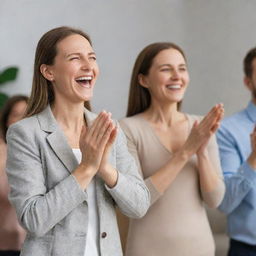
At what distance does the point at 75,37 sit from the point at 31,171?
395 mm

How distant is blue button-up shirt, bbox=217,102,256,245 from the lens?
2.14m

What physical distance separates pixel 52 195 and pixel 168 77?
83cm

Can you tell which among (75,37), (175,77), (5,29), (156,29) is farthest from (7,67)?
(75,37)

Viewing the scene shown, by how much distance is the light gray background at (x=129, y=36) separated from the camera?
3498 millimetres

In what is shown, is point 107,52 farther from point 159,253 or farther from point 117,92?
point 159,253

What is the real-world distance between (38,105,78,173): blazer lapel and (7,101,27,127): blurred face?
869 millimetres

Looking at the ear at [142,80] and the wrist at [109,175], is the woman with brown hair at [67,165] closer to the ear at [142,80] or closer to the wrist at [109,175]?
the wrist at [109,175]

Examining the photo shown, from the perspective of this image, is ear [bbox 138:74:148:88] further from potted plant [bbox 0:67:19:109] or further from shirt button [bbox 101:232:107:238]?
potted plant [bbox 0:67:19:109]

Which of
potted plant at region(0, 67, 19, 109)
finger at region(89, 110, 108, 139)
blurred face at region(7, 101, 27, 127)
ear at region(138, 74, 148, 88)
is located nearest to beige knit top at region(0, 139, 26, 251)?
blurred face at region(7, 101, 27, 127)

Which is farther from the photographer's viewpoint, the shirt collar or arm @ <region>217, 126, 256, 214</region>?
the shirt collar

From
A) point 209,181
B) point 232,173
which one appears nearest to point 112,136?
point 209,181

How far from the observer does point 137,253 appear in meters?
1.96

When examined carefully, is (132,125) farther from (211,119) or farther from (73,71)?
(73,71)

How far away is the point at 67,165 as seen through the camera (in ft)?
4.78
